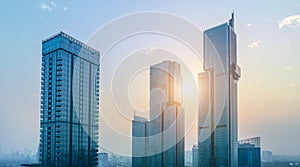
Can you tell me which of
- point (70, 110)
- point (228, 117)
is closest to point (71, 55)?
point (70, 110)

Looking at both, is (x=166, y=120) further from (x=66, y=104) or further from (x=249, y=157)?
(x=66, y=104)

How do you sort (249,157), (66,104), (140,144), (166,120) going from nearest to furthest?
A: (66,104)
(249,157)
(140,144)
(166,120)

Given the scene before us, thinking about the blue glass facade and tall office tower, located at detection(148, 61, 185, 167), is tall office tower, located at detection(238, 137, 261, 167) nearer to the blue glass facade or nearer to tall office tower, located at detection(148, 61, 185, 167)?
the blue glass facade

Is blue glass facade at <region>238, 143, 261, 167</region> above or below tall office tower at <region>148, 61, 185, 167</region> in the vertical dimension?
below

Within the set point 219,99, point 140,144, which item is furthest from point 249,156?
point 140,144

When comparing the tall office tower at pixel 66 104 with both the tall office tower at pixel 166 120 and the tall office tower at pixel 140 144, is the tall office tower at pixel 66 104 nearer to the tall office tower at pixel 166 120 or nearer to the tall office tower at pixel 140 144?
the tall office tower at pixel 140 144

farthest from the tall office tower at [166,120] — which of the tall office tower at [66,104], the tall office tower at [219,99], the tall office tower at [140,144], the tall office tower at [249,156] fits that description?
the tall office tower at [66,104]

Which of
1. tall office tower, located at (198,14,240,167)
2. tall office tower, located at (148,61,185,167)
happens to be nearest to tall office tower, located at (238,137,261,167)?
tall office tower, located at (198,14,240,167)
